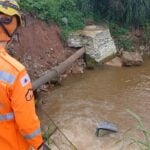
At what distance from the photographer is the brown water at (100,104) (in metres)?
6.31

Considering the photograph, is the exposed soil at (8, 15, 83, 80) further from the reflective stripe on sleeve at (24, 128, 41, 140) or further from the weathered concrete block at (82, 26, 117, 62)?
the reflective stripe on sleeve at (24, 128, 41, 140)

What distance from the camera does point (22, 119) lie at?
2.67 m

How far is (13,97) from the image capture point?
261 cm

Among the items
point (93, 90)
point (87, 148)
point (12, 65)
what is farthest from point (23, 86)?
point (93, 90)

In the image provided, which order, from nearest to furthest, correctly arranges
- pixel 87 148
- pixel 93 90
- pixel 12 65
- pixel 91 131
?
1. pixel 12 65
2. pixel 87 148
3. pixel 91 131
4. pixel 93 90

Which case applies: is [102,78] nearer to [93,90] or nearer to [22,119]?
[93,90]

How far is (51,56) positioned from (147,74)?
217cm

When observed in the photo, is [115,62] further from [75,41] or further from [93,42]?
[75,41]

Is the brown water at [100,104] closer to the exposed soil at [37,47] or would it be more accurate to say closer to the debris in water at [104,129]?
the debris in water at [104,129]

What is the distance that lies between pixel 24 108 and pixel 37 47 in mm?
6392

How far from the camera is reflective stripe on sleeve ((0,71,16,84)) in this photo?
8.57 ft

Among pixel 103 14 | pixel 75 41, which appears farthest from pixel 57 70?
pixel 103 14

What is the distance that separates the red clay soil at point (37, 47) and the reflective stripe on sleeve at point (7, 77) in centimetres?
564

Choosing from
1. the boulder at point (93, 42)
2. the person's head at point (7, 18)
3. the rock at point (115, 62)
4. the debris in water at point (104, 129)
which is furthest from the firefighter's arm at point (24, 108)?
the rock at point (115, 62)
